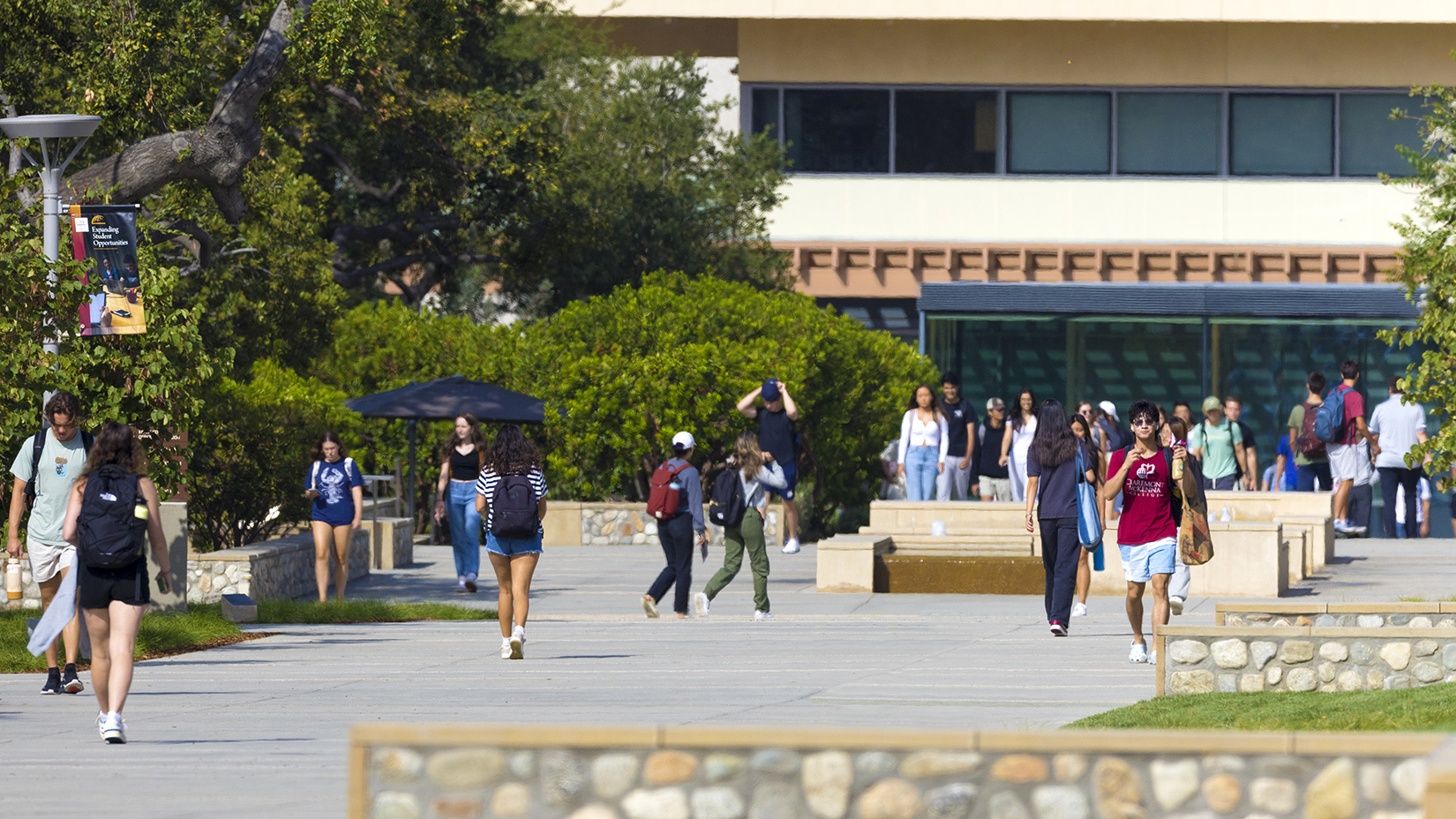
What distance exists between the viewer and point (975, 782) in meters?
5.76

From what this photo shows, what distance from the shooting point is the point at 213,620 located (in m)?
15.9

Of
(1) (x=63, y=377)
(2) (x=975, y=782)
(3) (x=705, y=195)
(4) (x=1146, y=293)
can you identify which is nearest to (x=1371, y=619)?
(2) (x=975, y=782)

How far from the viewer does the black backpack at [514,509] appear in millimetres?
13797

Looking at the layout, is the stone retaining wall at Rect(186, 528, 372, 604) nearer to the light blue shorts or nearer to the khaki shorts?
the khaki shorts

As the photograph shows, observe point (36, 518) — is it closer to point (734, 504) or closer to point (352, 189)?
point (734, 504)

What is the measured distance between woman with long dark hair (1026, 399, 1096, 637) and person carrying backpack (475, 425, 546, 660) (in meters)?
3.66

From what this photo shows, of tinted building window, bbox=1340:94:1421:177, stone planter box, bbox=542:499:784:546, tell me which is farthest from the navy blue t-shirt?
tinted building window, bbox=1340:94:1421:177

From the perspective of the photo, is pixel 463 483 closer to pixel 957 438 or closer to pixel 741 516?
pixel 741 516

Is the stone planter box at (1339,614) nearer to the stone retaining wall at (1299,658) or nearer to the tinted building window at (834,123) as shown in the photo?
the stone retaining wall at (1299,658)

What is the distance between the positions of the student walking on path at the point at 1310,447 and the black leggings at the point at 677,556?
10.2 metres

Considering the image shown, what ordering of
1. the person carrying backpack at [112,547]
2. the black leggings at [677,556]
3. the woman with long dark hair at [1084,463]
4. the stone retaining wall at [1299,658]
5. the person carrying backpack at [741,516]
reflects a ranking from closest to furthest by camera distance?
the person carrying backpack at [112,547], the stone retaining wall at [1299,658], the woman with long dark hair at [1084,463], the black leggings at [677,556], the person carrying backpack at [741,516]

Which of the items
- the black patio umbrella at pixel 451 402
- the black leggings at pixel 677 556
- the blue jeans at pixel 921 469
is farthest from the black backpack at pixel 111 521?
the black patio umbrella at pixel 451 402

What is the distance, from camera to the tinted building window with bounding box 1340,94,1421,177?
40.2 meters

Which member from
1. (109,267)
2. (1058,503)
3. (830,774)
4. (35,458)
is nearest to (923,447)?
(1058,503)
